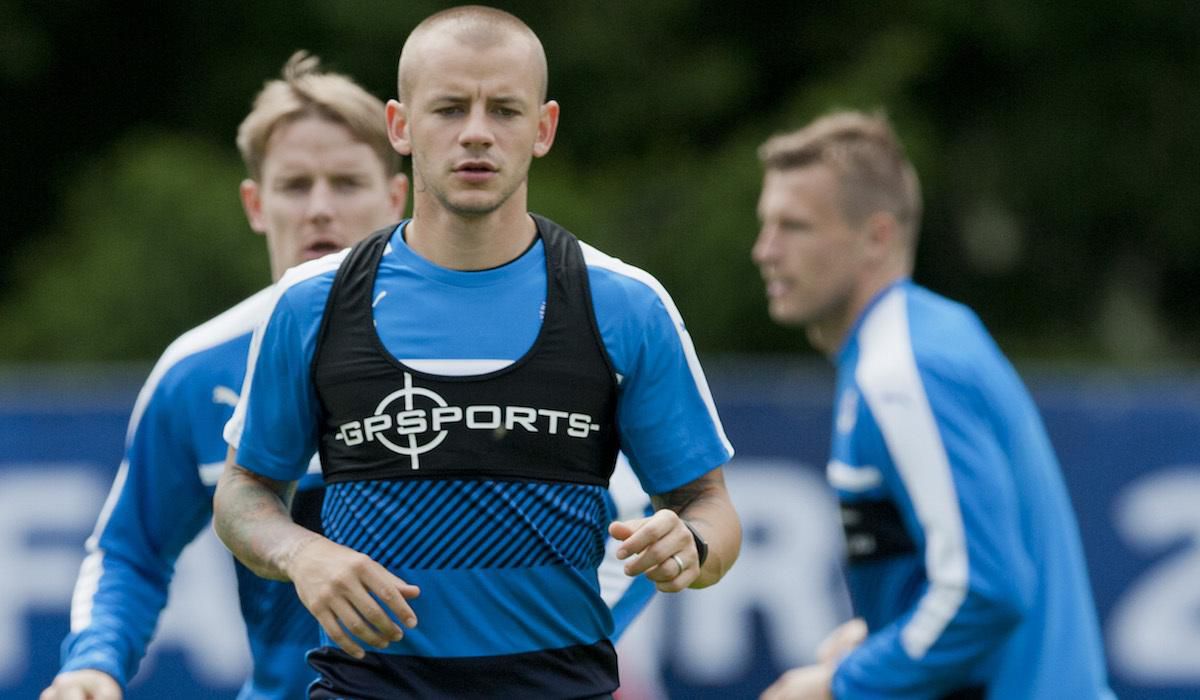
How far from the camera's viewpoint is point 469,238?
3.21 m

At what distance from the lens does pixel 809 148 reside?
208 inches

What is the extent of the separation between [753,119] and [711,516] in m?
11.8

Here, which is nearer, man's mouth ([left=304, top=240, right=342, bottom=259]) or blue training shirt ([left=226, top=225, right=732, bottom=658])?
blue training shirt ([left=226, top=225, right=732, bottom=658])

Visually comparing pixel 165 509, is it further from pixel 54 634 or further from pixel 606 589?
pixel 54 634

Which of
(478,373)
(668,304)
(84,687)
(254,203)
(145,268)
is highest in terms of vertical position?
(145,268)

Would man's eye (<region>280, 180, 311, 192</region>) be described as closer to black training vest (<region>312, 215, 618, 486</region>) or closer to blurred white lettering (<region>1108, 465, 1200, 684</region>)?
black training vest (<region>312, 215, 618, 486</region>)

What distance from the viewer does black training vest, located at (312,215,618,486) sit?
311cm

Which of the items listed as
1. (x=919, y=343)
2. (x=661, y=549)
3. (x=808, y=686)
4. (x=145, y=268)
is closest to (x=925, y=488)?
(x=919, y=343)

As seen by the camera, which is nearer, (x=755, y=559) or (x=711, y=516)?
(x=711, y=516)

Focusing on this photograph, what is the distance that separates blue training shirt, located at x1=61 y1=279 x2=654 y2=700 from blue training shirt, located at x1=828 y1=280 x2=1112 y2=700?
0.60 meters

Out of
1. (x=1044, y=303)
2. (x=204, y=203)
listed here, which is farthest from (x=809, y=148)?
(x=1044, y=303)

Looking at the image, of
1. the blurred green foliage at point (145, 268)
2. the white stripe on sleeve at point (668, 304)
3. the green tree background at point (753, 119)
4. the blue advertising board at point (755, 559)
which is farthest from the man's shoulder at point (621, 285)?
the green tree background at point (753, 119)

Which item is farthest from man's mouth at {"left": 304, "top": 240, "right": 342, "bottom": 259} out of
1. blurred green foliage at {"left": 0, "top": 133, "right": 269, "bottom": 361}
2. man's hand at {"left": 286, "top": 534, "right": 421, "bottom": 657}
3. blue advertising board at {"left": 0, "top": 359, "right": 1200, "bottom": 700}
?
blurred green foliage at {"left": 0, "top": 133, "right": 269, "bottom": 361}

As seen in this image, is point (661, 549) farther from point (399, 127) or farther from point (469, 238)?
point (399, 127)
